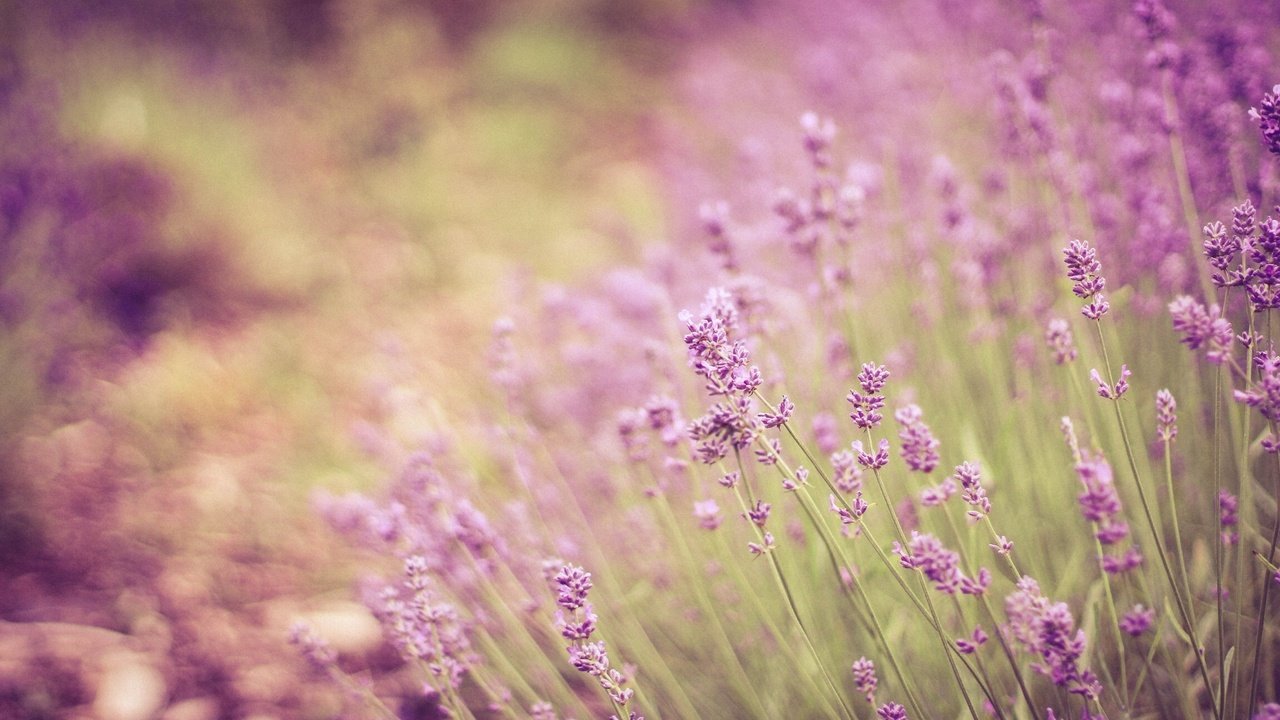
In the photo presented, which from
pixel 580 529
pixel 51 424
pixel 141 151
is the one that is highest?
pixel 141 151

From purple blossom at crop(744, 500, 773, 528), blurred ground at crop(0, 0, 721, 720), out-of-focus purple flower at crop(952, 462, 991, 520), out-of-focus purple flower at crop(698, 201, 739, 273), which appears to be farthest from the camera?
blurred ground at crop(0, 0, 721, 720)

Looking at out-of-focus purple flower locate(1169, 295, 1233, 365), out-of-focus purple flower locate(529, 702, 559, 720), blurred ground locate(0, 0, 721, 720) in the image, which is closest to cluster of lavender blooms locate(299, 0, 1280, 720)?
out-of-focus purple flower locate(1169, 295, 1233, 365)

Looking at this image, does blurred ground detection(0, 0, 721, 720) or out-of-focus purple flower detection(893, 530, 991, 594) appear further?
blurred ground detection(0, 0, 721, 720)

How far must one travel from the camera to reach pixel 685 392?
185 centimetres

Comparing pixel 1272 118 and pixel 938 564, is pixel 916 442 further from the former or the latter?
pixel 1272 118

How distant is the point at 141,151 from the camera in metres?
4.02

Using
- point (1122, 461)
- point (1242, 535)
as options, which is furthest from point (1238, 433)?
point (1242, 535)

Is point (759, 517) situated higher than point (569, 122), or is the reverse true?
point (569, 122)

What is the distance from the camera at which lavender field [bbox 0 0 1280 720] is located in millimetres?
1219

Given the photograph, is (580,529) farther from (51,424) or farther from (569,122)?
(569,122)

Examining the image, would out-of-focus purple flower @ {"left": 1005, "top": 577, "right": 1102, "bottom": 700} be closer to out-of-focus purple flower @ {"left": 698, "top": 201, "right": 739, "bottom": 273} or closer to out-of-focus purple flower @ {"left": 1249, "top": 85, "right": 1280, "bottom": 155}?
out-of-focus purple flower @ {"left": 1249, "top": 85, "right": 1280, "bottom": 155}

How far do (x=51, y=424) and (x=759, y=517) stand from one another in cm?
336

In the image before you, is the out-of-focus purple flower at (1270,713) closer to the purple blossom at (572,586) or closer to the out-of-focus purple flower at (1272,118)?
the out-of-focus purple flower at (1272,118)

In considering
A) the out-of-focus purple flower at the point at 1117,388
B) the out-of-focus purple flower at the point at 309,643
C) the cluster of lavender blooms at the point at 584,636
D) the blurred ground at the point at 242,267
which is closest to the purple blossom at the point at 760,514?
the cluster of lavender blooms at the point at 584,636
